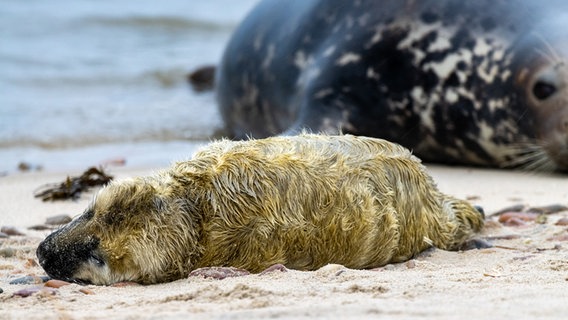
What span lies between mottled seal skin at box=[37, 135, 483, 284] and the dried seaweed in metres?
1.90

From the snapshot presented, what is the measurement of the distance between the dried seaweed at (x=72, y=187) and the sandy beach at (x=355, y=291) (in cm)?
109

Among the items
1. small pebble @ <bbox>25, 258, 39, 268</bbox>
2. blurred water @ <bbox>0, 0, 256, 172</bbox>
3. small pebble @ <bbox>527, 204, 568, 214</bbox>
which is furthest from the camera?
blurred water @ <bbox>0, 0, 256, 172</bbox>

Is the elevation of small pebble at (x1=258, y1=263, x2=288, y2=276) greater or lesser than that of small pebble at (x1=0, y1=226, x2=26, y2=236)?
lesser

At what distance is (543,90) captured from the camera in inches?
243

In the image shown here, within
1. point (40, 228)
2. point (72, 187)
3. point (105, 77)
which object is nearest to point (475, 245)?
point (40, 228)

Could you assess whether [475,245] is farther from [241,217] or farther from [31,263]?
[31,263]

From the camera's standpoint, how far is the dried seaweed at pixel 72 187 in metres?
5.12

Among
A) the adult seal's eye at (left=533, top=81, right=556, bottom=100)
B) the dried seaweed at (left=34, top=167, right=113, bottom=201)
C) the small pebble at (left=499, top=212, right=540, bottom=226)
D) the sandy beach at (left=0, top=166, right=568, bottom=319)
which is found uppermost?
the adult seal's eye at (left=533, top=81, right=556, bottom=100)

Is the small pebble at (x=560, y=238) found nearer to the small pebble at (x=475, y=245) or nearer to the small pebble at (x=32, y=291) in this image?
the small pebble at (x=475, y=245)

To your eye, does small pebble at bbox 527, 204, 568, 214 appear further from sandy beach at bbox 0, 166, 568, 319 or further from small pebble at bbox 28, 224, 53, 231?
small pebble at bbox 28, 224, 53, 231

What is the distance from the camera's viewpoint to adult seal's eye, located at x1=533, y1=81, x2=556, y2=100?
20.1 feet

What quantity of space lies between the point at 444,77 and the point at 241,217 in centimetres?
364

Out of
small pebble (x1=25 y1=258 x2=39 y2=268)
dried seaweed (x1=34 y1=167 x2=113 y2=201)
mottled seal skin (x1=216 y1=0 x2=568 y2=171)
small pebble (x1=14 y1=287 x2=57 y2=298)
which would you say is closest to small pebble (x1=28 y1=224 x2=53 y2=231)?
dried seaweed (x1=34 y1=167 x2=113 y2=201)

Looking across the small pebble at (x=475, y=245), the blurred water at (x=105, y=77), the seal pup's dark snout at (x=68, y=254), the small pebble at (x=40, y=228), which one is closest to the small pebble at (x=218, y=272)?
the seal pup's dark snout at (x=68, y=254)
